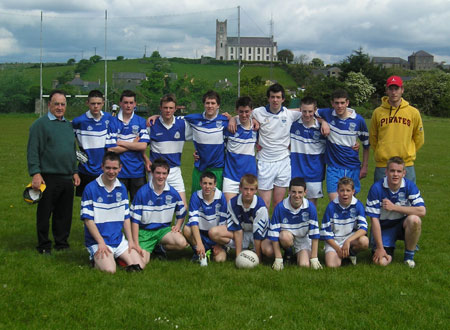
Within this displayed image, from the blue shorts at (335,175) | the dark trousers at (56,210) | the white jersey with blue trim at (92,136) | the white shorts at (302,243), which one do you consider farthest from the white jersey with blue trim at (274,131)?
the dark trousers at (56,210)

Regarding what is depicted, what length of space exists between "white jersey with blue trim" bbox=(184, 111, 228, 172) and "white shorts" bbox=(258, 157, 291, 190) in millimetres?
567

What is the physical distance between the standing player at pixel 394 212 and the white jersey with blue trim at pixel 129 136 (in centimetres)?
299

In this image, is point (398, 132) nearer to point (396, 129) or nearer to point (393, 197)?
point (396, 129)

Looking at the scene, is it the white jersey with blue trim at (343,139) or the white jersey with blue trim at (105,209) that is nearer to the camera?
the white jersey with blue trim at (105,209)

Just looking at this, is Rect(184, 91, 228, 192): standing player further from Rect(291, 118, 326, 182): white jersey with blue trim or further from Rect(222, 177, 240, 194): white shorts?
Rect(291, 118, 326, 182): white jersey with blue trim

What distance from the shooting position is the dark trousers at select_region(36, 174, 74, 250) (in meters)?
5.95

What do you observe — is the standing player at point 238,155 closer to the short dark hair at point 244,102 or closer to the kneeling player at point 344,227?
the short dark hair at point 244,102

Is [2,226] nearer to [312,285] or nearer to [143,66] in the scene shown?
[312,285]

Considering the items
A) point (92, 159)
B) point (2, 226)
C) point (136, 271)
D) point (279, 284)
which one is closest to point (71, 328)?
point (136, 271)

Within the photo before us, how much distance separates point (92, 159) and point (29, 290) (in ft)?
7.22

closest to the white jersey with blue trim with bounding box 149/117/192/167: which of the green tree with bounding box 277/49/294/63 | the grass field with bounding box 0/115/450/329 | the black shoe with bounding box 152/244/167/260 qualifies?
the black shoe with bounding box 152/244/167/260

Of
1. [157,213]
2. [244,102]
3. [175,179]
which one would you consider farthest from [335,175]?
[157,213]

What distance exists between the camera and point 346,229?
18.8ft

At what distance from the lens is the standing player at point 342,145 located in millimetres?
6438
